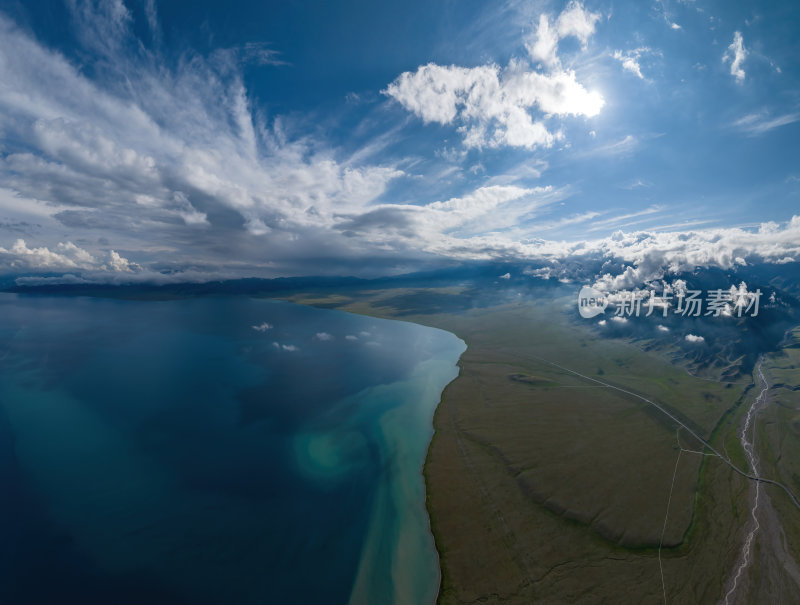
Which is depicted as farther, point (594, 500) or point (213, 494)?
point (594, 500)

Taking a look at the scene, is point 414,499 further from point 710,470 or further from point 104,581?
point 710,470

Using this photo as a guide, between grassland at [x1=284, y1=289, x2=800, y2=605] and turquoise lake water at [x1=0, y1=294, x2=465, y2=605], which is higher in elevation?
turquoise lake water at [x1=0, y1=294, x2=465, y2=605]

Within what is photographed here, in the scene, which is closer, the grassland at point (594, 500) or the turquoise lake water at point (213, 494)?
the turquoise lake water at point (213, 494)

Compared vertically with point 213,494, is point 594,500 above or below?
below

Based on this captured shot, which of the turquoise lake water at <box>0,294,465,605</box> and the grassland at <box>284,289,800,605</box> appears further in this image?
the grassland at <box>284,289,800,605</box>
